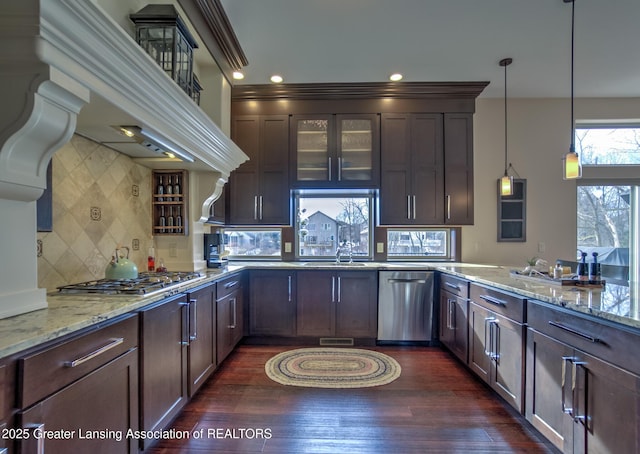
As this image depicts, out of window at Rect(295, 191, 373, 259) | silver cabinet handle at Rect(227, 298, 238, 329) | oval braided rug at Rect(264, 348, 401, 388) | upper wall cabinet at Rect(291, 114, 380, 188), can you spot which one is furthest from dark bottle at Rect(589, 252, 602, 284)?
silver cabinet handle at Rect(227, 298, 238, 329)

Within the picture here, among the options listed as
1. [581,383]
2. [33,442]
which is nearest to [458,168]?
[581,383]

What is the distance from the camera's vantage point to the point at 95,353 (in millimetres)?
1193

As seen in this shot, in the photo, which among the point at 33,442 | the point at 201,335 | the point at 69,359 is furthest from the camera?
the point at 201,335

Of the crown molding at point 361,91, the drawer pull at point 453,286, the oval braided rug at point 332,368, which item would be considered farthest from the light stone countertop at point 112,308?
the crown molding at point 361,91

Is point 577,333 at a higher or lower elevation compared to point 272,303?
higher

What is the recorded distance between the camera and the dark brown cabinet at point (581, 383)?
1200 mm

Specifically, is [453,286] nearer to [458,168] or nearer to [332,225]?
[458,168]

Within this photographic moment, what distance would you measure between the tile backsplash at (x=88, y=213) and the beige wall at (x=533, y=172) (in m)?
3.63

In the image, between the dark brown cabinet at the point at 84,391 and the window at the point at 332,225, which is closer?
the dark brown cabinet at the point at 84,391

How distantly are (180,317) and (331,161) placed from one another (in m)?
2.36

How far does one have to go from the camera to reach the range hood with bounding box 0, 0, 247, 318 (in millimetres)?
1063

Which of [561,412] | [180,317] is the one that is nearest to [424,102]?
[561,412]

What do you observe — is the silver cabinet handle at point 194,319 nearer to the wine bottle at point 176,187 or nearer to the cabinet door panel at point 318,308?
the wine bottle at point 176,187

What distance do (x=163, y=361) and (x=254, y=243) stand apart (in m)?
2.28
